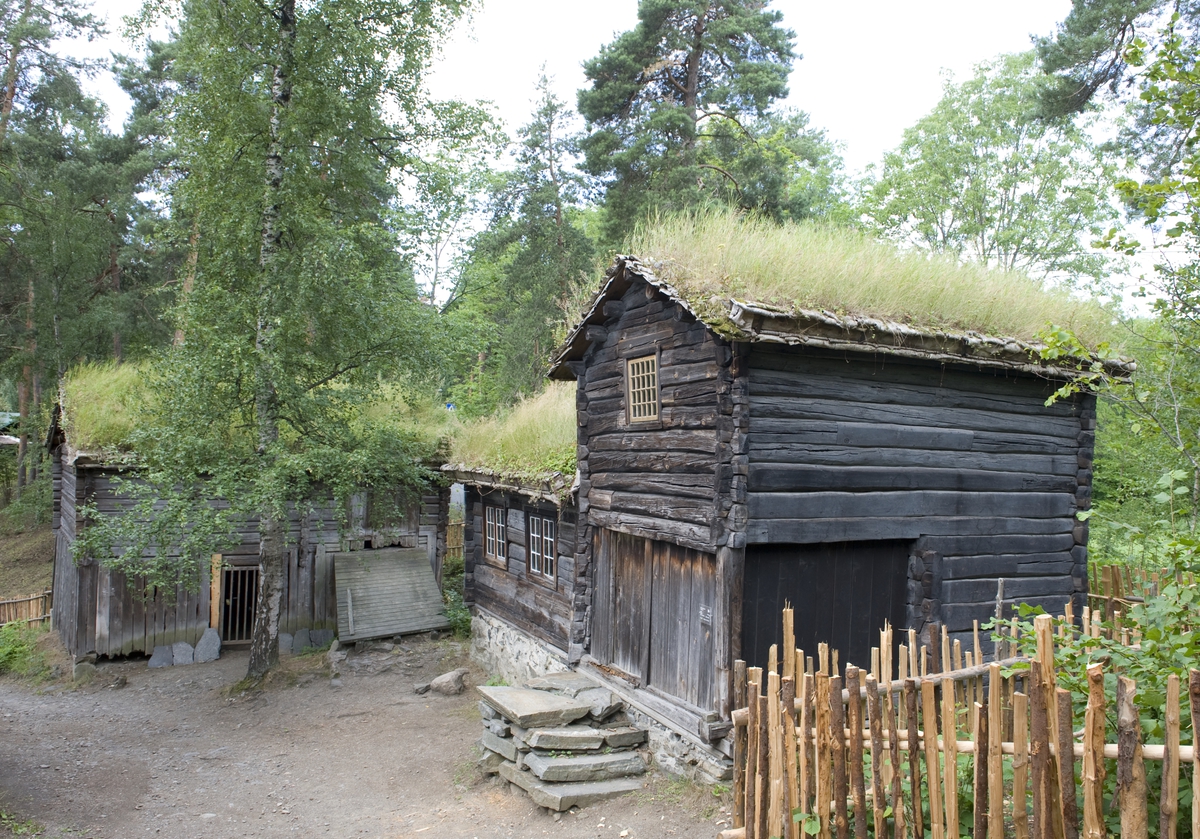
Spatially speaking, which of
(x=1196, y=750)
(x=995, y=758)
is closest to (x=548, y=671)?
(x=995, y=758)

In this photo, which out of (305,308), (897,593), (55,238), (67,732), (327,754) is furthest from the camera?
(55,238)

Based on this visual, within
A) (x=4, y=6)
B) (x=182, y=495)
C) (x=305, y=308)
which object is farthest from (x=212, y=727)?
(x=4, y=6)

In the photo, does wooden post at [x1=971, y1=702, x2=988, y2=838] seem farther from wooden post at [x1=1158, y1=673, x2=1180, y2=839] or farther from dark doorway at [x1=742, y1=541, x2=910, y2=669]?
dark doorway at [x1=742, y1=541, x2=910, y2=669]

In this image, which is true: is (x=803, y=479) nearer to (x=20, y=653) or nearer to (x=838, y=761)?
(x=838, y=761)

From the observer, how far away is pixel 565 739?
28.6 ft

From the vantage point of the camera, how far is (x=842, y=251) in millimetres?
8812

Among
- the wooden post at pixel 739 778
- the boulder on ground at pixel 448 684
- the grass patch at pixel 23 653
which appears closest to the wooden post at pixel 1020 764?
the wooden post at pixel 739 778

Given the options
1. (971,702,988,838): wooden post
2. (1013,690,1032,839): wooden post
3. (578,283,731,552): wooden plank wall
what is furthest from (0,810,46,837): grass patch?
(1013,690,1032,839): wooden post

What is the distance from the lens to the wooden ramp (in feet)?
48.8

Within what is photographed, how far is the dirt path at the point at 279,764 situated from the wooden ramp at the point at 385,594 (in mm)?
695

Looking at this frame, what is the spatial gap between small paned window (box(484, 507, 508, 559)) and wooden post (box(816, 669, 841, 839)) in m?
9.60

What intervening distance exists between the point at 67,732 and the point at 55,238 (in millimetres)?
14629

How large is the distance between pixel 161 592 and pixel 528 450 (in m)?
7.83

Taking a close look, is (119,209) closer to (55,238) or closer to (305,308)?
(55,238)
